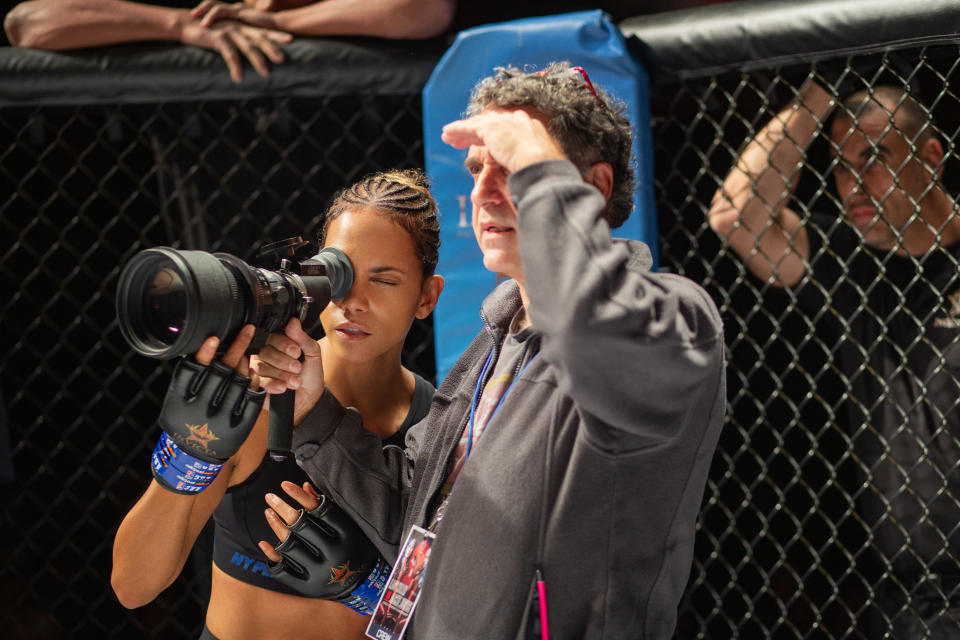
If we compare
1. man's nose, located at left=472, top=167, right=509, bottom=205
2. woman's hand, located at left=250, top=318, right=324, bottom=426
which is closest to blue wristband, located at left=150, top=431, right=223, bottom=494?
woman's hand, located at left=250, top=318, right=324, bottom=426

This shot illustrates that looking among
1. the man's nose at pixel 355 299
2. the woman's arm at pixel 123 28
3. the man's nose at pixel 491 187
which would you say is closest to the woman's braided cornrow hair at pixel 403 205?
the man's nose at pixel 355 299

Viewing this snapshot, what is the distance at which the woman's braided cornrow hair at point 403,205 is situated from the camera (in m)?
1.22

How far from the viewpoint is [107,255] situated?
235cm

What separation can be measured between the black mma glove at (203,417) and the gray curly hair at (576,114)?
410 millimetres

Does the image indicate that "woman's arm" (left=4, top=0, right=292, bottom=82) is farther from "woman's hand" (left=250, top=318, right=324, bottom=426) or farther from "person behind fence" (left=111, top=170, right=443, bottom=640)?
"woman's hand" (left=250, top=318, right=324, bottom=426)

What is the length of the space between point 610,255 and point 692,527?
1.09 feet

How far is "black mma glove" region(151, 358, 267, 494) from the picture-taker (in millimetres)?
879

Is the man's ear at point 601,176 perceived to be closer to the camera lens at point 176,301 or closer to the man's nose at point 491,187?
the man's nose at point 491,187

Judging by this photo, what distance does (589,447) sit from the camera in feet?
2.60

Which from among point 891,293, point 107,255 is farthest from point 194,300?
point 107,255

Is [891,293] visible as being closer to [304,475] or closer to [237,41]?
[304,475]

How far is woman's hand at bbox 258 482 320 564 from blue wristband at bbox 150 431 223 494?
114 mm

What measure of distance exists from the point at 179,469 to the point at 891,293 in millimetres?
1399

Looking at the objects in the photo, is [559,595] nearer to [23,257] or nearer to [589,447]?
[589,447]
